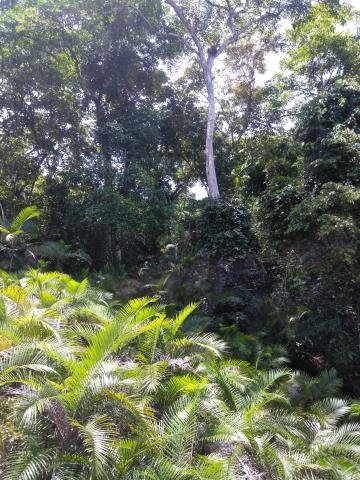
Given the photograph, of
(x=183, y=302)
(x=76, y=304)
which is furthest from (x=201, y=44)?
(x=76, y=304)

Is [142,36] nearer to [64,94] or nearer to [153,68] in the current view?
[153,68]

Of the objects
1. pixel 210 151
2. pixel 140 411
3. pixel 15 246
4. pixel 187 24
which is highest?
pixel 187 24

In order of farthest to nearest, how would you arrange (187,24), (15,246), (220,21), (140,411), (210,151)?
1. (220,21)
2. (187,24)
3. (210,151)
4. (15,246)
5. (140,411)

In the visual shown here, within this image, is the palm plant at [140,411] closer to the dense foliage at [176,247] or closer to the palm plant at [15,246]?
the dense foliage at [176,247]

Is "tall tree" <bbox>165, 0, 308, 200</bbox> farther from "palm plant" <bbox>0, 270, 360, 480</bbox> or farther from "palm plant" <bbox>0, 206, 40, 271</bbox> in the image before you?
"palm plant" <bbox>0, 270, 360, 480</bbox>

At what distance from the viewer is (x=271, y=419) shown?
4.91 meters

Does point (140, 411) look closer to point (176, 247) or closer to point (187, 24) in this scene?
point (176, 247)

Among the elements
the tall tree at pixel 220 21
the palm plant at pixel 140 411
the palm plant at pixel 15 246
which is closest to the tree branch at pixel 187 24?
the tall tree at pixel 220 21

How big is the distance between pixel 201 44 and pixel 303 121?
6.20 metres

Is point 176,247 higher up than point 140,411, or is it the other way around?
point 176,247

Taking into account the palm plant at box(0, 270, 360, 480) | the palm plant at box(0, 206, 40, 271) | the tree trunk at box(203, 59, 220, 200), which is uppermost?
the tree trunk at box(203, 59, 220, 200)

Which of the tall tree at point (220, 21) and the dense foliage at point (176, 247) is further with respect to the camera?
the tall tree at point (220, 21)

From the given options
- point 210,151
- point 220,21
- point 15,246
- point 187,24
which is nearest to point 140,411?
point 15,246

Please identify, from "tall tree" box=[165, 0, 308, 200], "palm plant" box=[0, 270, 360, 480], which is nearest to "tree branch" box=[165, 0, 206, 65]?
"tall tree" box=[165, 0, 308, 200]
